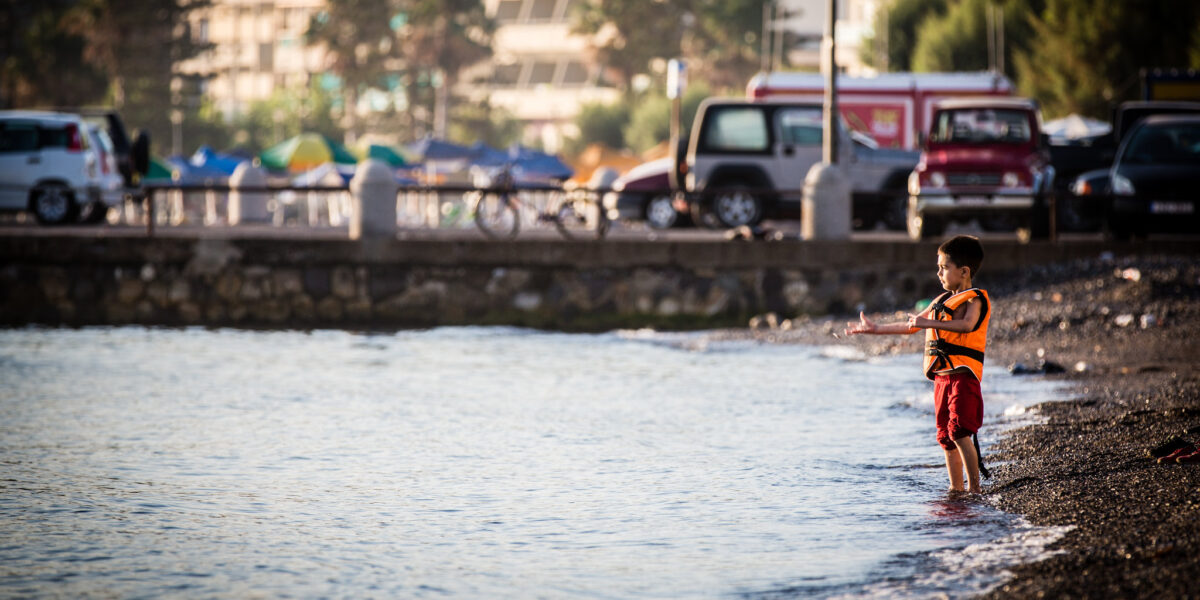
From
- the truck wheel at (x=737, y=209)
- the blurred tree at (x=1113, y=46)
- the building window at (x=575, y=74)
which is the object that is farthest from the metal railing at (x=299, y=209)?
the building window at (x=575, y=74)

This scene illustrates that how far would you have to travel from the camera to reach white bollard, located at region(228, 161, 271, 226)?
26.5m

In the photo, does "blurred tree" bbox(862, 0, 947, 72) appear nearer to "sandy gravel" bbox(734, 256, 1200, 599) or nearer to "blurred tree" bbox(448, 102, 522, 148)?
"blurred tree" bbox(448, 102, 522, 148)

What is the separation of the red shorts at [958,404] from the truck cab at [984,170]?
1095 centimetres

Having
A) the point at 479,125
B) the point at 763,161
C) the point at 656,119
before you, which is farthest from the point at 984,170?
the point at 479,125

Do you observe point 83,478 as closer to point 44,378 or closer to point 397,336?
point 44,378

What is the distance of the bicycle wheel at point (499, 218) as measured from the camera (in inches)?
810

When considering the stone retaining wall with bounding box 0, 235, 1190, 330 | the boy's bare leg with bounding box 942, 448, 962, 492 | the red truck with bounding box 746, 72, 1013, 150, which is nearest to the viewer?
the boy's bare leg with bounding box 942, 448, 962, 492

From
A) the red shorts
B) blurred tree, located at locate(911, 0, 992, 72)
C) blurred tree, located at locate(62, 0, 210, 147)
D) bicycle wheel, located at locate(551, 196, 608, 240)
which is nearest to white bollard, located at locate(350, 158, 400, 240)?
bicycle wheel, located at locate(551, 196, 608, 240)

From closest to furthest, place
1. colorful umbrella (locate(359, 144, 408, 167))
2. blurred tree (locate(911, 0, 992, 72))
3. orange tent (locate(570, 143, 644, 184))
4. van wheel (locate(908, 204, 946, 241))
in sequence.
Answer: van wheel (locate(908, 204, 946, 241)) → colorful umbrella (locate(359, 144, 408, 167)) → blurred tree (locate(911, 0, 992, 72)) → orange tent (locate(570, 143, 644, 184))

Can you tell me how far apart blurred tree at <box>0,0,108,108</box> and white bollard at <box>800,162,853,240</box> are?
50.7 metres

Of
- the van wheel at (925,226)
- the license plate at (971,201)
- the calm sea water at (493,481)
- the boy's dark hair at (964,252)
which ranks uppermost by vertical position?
the license plate at (971,201)

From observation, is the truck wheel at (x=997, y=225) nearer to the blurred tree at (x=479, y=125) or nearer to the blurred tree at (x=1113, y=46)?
the blurred tree at (x=1113, y=46)

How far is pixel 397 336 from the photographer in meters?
19.2

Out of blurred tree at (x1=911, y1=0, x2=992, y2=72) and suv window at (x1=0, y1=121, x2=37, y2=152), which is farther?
blurred tree at (x1=911, y1=0, x2=992, y2=72)
